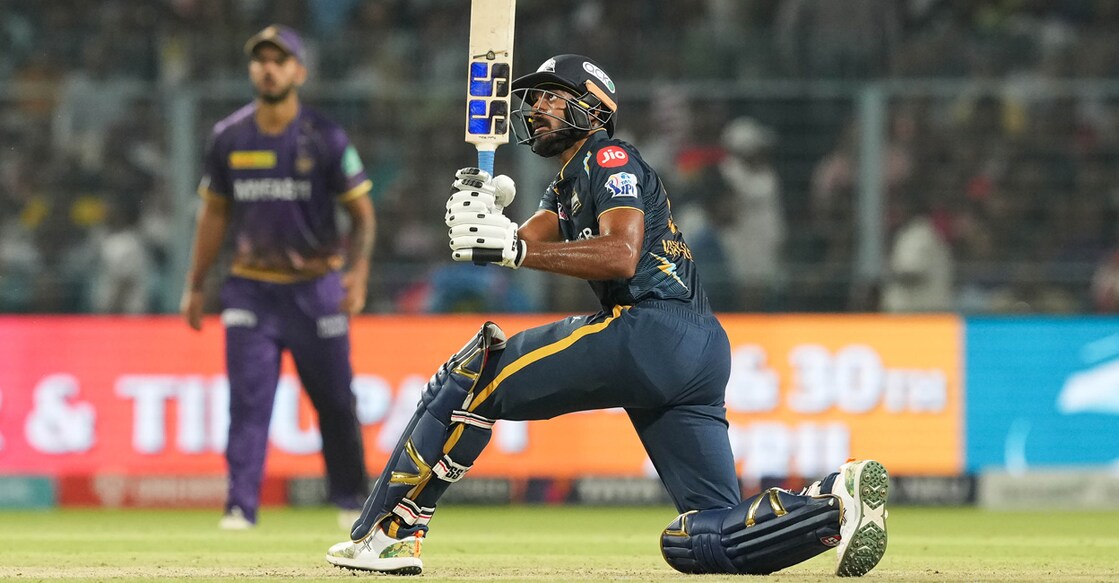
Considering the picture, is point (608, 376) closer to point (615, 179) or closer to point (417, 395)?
point (615, 179)

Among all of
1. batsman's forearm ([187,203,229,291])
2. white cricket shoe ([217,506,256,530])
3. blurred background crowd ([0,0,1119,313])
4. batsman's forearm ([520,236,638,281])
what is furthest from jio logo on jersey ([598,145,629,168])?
blurred background crowd ([0,0,1119,313])

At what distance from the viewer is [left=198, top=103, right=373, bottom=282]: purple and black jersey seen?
848 cm

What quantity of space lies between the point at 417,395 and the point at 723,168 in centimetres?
273

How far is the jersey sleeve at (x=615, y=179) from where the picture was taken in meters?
5.55

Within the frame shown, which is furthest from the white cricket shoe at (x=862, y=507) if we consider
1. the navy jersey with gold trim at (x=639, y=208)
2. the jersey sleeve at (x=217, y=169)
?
the jersey sleeve at (x=217, y=169)

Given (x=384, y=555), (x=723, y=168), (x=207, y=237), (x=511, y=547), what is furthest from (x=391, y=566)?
(x=723, y=168)

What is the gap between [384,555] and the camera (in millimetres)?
5758

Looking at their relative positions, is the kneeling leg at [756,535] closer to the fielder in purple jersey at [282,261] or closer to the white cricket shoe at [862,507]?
the white cricket shoe at [862,507]

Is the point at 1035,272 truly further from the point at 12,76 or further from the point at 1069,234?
the point at 12,76

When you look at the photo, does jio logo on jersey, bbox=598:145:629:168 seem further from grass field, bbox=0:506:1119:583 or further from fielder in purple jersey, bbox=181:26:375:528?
fielder in purple jersey, bbox=181:26:375:528

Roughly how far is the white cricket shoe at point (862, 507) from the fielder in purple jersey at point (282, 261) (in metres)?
3.58

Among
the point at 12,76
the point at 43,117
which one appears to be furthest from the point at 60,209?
the point at 12,76

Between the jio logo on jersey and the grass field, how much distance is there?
137 cm

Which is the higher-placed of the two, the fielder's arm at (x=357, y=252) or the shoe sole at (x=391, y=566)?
the fielder's arm at (x=357, y=252)
